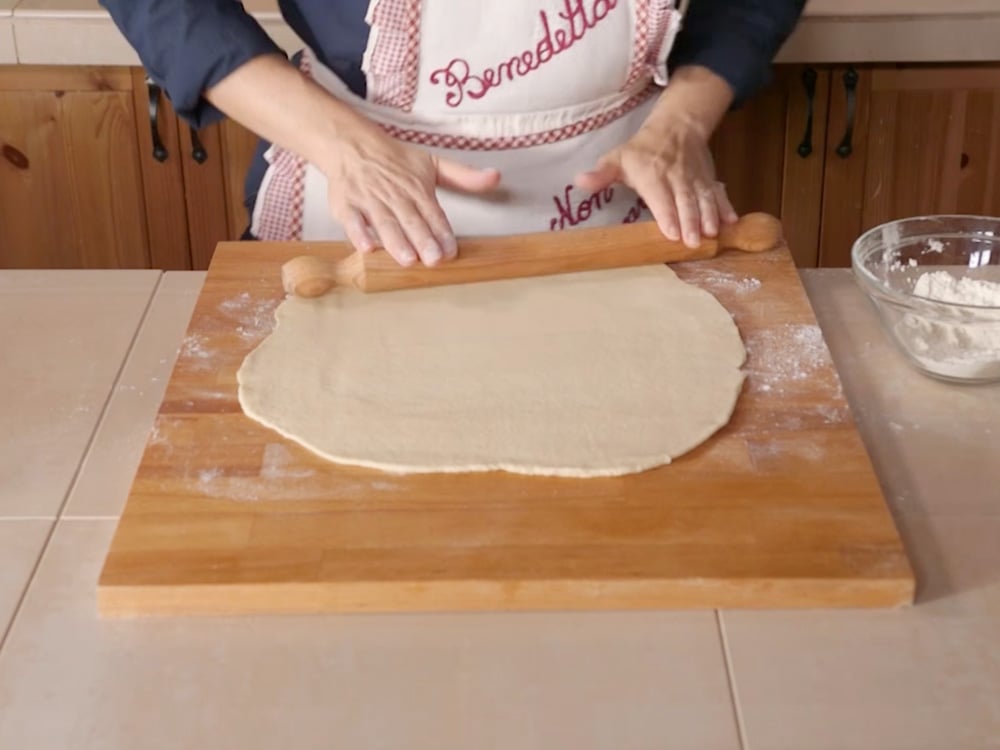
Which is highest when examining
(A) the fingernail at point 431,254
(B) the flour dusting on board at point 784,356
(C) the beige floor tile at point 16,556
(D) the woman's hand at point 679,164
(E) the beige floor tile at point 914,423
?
(D) the woman's hand at point 679,164

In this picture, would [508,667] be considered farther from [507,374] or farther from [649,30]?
[649,30]

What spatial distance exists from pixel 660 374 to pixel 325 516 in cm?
27

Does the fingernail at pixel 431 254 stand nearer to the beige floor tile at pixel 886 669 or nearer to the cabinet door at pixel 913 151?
the beige floor tile at pixel 886 669

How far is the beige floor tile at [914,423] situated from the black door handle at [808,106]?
734mm

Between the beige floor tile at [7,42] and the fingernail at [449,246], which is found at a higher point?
the beige floor tile at [7,42]

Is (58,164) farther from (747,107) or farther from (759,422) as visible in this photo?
(759,422)

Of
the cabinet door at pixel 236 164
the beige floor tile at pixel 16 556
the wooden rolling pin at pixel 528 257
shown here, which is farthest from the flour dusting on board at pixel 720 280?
the cabinet door at pixel 236 164

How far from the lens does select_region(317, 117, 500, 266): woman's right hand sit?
39.8 inches

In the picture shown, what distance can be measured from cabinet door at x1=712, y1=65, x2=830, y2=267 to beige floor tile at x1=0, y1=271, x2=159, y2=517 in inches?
36.0

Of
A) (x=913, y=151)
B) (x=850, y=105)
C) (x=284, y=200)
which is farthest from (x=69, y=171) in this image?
(x=913, y=151)

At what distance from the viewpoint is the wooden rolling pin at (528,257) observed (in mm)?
1007

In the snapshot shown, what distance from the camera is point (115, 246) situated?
183 centimetres

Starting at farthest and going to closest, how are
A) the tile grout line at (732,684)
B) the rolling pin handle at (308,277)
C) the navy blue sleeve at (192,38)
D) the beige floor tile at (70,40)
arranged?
the beige floor tile at (70,40), the navy blue sleeve at (192,38), the rolling pin handle at (308,277), the tile grout line at (732,684)

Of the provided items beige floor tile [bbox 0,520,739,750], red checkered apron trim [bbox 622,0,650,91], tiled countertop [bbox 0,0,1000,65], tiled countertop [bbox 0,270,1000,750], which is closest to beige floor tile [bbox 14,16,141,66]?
tiled countertop [bbox 0,0,1000,65]
